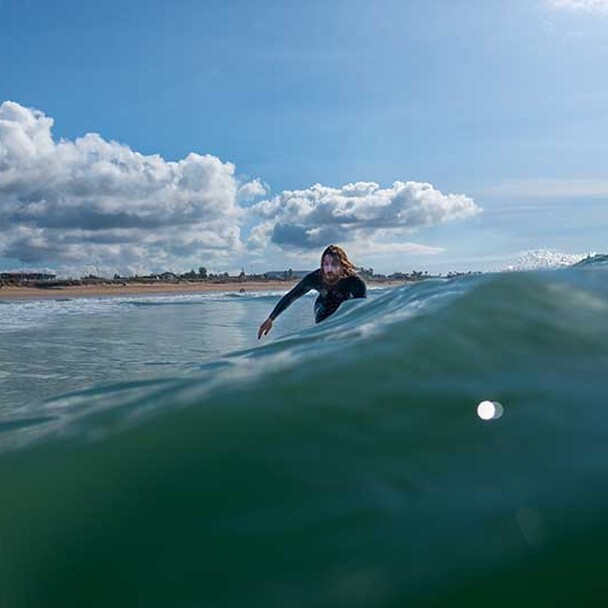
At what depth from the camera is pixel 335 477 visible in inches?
69.6

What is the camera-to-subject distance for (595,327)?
9.83 feet

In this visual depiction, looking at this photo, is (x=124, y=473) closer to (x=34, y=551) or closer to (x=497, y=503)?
(x=34, y=551)

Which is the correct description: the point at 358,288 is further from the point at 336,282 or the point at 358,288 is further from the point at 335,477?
the point at 335,477

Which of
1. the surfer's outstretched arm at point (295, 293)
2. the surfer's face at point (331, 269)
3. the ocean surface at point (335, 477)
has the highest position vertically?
the surfer's face at point (331, 269)

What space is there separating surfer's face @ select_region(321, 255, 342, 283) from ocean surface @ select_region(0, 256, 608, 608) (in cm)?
341

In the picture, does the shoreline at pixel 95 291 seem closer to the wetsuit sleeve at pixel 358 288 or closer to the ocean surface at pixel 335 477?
the wetsuit sleeve at pixel 358 288

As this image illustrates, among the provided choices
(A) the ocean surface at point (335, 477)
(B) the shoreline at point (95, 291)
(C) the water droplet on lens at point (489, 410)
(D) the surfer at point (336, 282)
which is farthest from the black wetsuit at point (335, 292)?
(B) the shoreline at point (95, 291)

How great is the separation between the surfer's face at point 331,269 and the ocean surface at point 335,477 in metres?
3.41

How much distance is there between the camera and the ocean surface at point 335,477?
4.55 ft

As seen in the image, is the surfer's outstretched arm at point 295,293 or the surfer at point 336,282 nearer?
the surfer at point 336,282

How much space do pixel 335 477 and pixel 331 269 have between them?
4926mm

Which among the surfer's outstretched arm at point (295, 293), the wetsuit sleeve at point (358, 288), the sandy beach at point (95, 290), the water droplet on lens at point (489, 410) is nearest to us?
the water droplet on lens at point (489, 410)

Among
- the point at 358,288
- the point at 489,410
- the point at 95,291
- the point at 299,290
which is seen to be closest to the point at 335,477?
the point at 489,410

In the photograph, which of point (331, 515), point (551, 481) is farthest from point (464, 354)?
point (331, 515)
